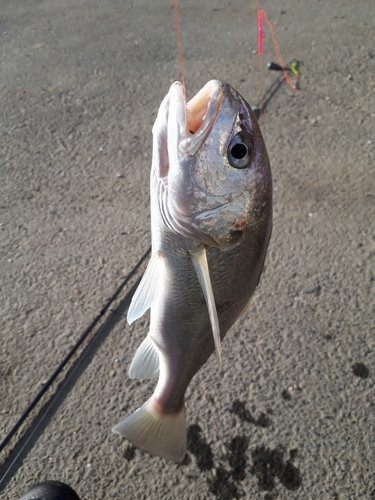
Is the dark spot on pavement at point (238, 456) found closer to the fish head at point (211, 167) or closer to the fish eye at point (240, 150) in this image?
the fish head at point (211, 167)

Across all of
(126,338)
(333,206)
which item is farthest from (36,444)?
(333,206)

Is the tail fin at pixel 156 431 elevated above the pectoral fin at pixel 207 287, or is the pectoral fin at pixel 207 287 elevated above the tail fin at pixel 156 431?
the pectoral fin at pixel 207 287

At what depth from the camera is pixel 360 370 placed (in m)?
2.39

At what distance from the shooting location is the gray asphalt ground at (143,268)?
2.08 metres

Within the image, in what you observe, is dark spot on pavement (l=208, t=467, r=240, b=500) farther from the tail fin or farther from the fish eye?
the fish eye

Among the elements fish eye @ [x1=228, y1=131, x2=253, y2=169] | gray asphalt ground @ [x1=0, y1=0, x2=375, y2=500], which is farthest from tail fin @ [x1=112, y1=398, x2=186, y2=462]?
fish eye @ [x1=228, y1=131, x2=253, y2=169]

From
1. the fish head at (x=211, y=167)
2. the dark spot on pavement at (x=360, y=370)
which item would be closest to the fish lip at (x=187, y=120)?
the fish head at (x=211, y=167)

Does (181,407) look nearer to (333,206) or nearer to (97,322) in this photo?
(97,322)

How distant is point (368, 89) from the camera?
435 cm

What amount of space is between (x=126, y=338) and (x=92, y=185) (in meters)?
1.41

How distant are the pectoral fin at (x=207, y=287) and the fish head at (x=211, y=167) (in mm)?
41

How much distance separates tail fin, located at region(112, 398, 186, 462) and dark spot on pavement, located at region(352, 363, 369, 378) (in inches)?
Answer: 42.4

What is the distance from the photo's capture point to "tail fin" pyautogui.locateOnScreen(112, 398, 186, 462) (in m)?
1.77

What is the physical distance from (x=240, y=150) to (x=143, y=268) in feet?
5.50
